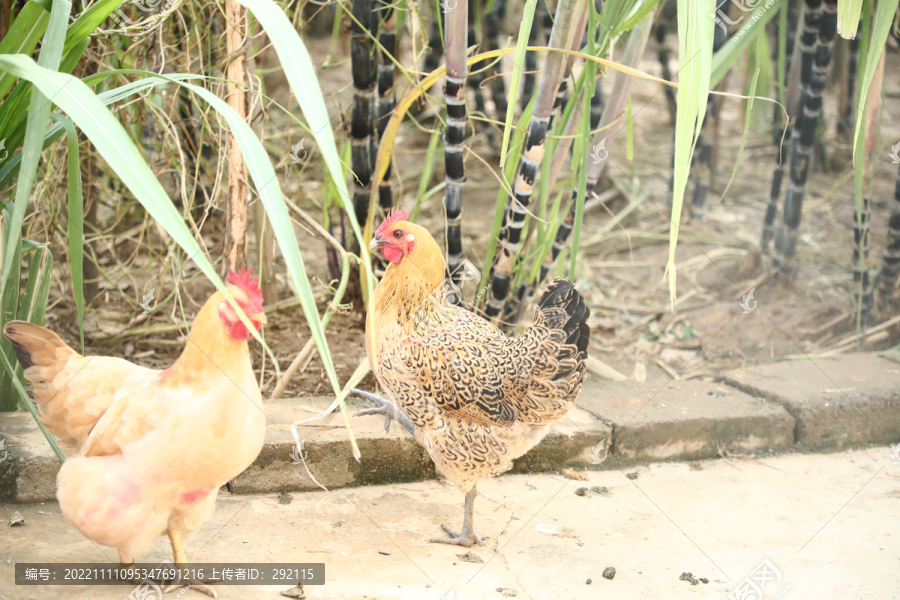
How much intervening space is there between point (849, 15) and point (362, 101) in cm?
175

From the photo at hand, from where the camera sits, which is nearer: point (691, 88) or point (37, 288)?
point (691, 88)

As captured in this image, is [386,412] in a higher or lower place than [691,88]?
lower

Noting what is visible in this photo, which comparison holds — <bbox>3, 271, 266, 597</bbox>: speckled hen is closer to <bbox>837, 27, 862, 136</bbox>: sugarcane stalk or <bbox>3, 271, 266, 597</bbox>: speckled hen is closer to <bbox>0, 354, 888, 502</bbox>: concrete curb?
<bbox>0, 354, 888, 502</bbox>: concrete curb

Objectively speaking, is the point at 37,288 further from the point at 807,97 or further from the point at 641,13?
the point at 807,97

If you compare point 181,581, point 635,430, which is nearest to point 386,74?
point 635,430

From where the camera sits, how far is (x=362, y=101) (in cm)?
296

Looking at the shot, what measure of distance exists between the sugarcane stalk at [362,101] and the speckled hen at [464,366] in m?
0.65

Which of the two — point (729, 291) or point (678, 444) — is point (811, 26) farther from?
point (678, 444)

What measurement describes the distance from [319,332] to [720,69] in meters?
2.28

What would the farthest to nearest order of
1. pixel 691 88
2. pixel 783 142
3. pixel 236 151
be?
pixel 783 142 → pixel 236 151 → pixel 691 88

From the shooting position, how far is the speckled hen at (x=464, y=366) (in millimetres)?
2240

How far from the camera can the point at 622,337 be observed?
13.2 ft

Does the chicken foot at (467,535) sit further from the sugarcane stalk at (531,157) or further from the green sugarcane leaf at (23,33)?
the green sugarcane leaf at (23,33)

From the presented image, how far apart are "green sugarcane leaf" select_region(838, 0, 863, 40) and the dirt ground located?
1.53m
